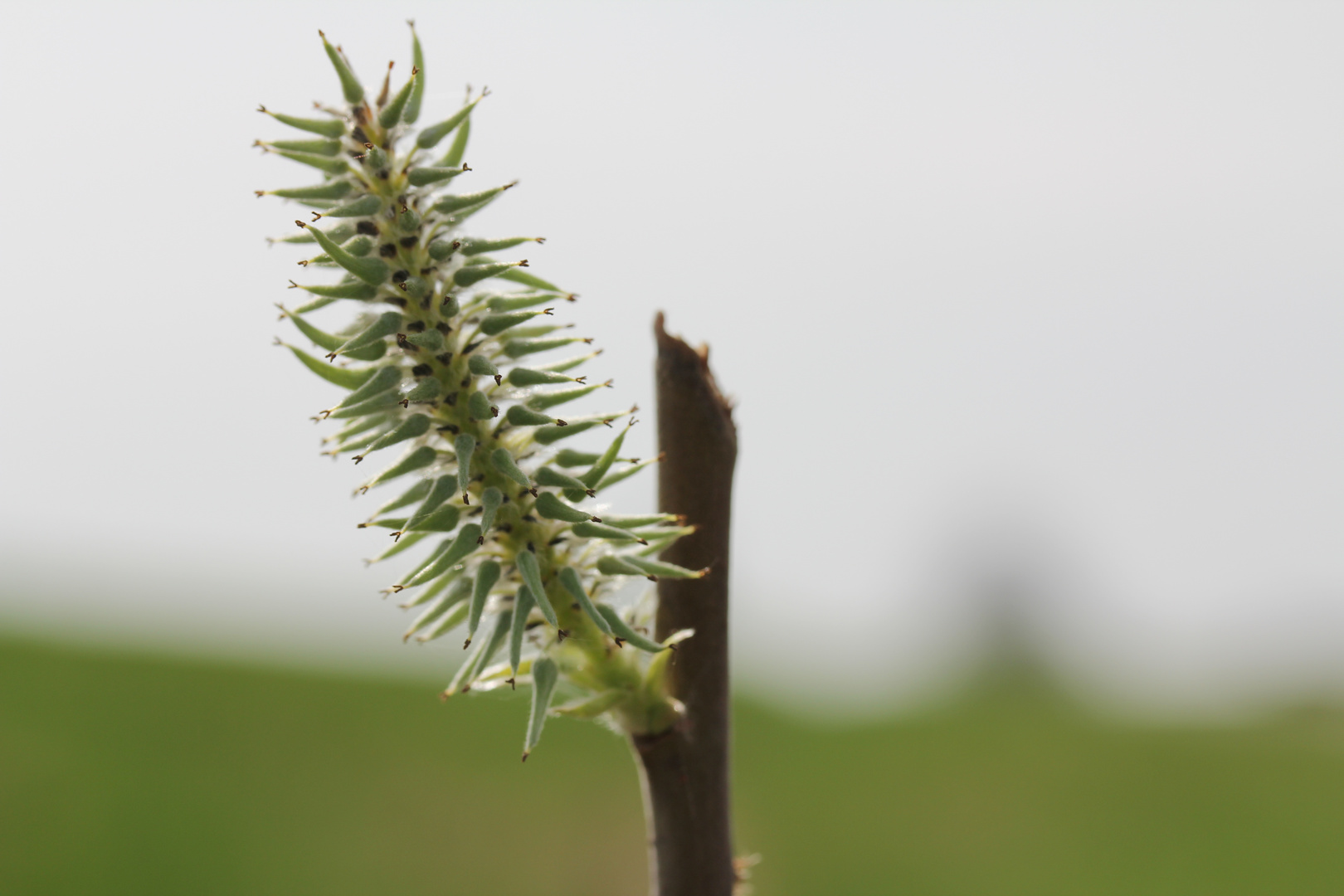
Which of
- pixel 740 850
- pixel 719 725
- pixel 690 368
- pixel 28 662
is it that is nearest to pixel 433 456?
pixel 690 368

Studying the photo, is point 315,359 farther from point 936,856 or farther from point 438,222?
point 936,856

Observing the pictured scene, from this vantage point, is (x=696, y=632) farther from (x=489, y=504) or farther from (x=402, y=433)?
(x=402, y=433)

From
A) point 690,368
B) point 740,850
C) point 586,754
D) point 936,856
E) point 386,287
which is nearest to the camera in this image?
point 386,287

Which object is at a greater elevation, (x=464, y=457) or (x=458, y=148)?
(x=458, y=148)

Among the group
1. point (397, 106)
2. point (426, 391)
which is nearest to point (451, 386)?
point (426, 391)

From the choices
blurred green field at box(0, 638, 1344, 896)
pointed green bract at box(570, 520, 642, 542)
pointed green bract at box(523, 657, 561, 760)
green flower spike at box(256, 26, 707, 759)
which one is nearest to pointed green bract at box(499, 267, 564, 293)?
green flower spike at box(256, 26, 707, 759)

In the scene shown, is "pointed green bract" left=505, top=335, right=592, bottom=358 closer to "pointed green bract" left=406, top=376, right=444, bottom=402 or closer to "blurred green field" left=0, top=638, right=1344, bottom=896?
"pointed green bract" left=406, top=376, right=444, bottom=402
